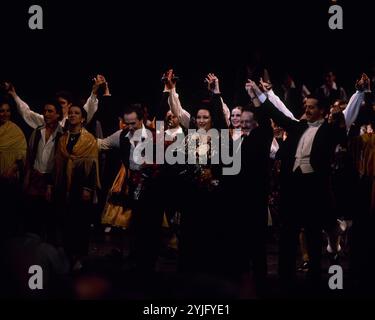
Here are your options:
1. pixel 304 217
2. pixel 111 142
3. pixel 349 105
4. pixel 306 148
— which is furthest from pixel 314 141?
pixel 111 142

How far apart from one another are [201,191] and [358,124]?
165cm

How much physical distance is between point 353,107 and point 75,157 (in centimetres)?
221

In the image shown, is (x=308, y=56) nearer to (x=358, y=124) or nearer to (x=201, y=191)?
(x=358, y=124)

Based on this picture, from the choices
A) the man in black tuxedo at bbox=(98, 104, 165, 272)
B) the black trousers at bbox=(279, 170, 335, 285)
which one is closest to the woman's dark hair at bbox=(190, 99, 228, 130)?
the man in black tuxedo at bbox=(98, 104, 165, 272)

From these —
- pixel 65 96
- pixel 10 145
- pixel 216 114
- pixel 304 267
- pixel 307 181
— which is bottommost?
pixel 304 267

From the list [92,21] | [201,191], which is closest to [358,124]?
[201,191]

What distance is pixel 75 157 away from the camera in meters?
6.64

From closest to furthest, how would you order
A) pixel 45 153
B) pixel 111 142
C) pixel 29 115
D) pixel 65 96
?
pixel 45 153
pixel 65 96
pixel 29 115
pixel 111 142

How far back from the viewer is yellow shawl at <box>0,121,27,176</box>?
283 inches

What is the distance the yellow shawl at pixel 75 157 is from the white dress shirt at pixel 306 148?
1719 millimetres

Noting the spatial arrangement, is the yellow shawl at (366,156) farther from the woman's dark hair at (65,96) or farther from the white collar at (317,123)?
the woman's dark hair at (65,96)

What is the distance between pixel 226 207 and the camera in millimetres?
6066

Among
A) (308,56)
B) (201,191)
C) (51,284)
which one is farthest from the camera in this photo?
(308,56)

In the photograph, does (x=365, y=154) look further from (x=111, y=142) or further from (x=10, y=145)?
(x=10, y=145)
